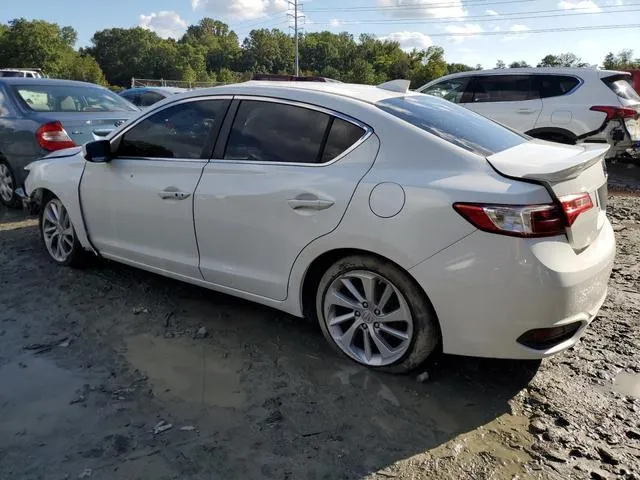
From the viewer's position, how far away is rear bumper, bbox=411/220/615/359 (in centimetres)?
260

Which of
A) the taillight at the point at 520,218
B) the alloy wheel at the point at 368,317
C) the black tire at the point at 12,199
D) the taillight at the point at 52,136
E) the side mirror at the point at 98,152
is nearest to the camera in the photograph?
the taillight at the point at 520,218

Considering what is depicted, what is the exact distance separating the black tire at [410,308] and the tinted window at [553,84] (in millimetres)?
7196

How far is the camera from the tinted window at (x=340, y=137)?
312cm

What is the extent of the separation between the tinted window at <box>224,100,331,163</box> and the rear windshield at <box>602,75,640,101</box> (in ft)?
23.2

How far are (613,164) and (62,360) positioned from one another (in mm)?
10459

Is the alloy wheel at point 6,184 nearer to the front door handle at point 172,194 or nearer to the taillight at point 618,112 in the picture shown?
the front door handle at point 172,194

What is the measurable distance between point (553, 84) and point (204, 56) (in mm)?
114152

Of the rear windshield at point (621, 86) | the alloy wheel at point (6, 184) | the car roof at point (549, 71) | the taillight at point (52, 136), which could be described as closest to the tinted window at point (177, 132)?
the taillight at point (52, 136)

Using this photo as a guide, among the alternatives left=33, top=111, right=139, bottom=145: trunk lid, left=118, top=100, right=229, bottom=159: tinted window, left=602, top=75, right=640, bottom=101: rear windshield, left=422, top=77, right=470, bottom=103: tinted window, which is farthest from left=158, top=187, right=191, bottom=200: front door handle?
left=602, top=75, right=640, bottom=101: rear windshield

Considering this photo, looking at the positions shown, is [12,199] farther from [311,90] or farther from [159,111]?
[311,90]

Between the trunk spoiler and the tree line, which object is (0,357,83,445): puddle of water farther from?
the tree line

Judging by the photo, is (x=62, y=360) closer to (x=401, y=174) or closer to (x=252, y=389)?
(x=252, y=389)

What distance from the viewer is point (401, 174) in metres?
2.89

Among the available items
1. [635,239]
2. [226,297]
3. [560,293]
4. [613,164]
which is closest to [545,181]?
[560,293]
